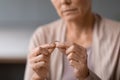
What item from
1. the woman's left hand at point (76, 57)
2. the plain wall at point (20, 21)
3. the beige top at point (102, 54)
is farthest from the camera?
the plain wall at point (20, 21)

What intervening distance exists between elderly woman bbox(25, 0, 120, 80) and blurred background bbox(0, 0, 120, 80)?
0.40 metres

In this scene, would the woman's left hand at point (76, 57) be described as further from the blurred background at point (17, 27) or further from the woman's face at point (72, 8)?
the blurred background at point (17, 27)

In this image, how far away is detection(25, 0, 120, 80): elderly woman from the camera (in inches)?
32.6

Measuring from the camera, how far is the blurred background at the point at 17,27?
139 cm

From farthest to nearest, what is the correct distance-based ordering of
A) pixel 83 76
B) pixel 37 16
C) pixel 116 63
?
1. pixel 37 16
2. pixel 116 63
3. pixel 83 76

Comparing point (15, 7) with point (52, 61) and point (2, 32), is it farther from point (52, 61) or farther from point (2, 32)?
point (52, 61)

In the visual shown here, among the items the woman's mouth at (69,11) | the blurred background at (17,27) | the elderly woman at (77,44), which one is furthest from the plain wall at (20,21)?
the woman's mouth at (69,11)

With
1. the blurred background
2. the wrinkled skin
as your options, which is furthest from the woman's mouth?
the blurred background

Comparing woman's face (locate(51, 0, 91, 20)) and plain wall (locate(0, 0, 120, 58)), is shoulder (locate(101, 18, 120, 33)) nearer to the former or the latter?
woman's face (locate(51, 0, 91, 20))

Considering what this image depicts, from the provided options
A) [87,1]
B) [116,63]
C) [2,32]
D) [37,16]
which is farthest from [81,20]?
[2,32]

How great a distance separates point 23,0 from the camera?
4.60 feet

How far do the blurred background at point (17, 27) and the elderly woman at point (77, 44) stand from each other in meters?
0.40

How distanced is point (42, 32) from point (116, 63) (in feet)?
0.91

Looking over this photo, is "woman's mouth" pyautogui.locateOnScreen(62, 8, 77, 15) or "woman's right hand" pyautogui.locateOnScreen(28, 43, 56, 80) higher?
"woman's mouth" pyautogui.locateOnScreen(62, 8, 77, 15)
